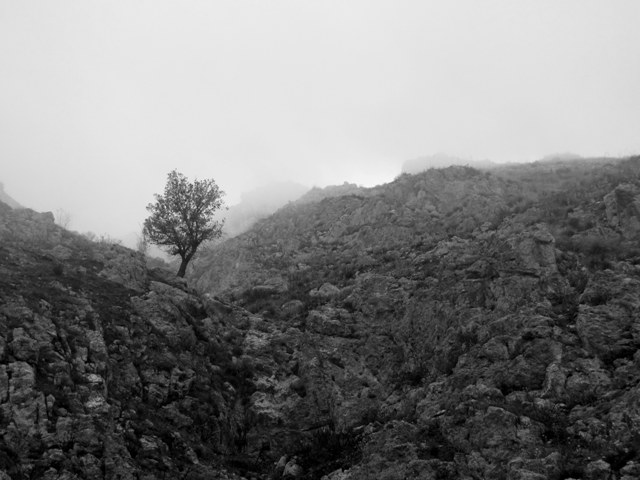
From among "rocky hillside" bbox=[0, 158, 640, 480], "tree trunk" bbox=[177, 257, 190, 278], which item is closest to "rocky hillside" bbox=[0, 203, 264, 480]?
"rocky hillside" bbox=[0, 158, 640, 480]

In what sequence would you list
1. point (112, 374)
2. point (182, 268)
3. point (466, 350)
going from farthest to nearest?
point (182, 268), point (466, 350), point (112, 374)

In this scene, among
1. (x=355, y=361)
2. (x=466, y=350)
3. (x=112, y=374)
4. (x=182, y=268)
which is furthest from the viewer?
(x=182, y=268)

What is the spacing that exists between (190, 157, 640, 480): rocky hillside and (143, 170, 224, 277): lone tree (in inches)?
210

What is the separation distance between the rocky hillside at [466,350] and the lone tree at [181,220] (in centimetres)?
532

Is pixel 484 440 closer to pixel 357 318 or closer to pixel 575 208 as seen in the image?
pixel 357 318

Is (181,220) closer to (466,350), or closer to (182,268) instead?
(182,268)

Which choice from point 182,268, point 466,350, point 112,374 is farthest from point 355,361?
point 182,268

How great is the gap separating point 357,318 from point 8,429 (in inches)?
722

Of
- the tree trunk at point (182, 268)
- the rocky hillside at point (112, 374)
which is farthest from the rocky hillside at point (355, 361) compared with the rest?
the tree trunk at point (182, 268)

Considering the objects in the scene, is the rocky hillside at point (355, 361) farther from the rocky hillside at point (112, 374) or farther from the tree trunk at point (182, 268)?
the tree trunk at point (182, 268)

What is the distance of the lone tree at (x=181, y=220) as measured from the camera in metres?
40.1

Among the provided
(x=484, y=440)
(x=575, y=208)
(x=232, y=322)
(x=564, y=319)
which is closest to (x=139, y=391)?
(x=232, y=322)

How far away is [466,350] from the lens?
2303 cm

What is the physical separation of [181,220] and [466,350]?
26769mm
